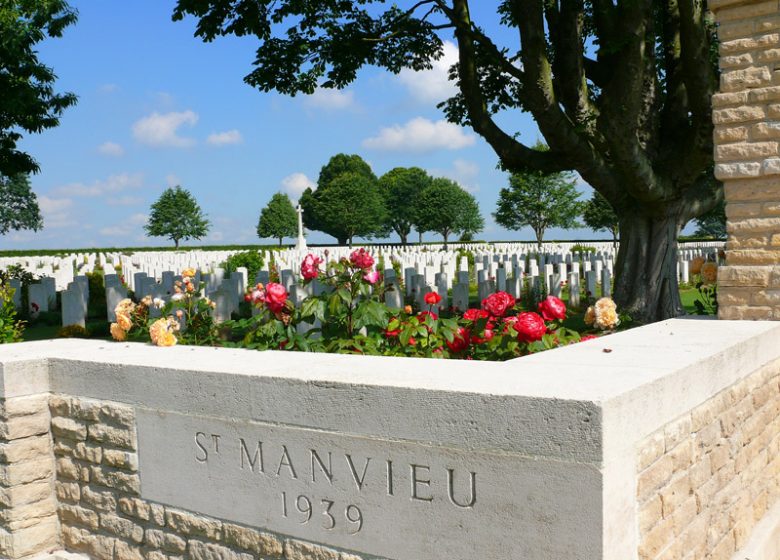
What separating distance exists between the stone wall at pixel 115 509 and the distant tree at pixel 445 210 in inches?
2303

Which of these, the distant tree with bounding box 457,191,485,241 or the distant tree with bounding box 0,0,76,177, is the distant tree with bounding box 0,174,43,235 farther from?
the distant tree with bounding box 0,0,76,177

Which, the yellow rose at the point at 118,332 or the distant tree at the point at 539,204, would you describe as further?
the distant tree at the point at 539,204

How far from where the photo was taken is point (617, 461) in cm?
275

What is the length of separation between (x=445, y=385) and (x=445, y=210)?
59.9 meters

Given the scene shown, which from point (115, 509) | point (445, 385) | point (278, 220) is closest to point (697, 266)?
point (445, 385)

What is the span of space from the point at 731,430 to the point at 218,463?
9.17ft

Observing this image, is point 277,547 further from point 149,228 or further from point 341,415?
point 149,228

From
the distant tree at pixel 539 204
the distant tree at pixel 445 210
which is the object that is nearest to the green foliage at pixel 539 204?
the distant tree at pixel 539 204

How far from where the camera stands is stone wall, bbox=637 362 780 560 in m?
3.14

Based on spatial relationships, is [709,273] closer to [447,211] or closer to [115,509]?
[115,509]

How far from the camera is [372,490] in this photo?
3.19 m

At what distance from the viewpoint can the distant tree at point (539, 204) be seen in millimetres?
48125

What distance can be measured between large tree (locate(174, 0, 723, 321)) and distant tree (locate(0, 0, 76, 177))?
5045 mm

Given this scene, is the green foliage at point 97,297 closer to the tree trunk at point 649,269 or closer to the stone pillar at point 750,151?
the tree trunk at point 649,269
